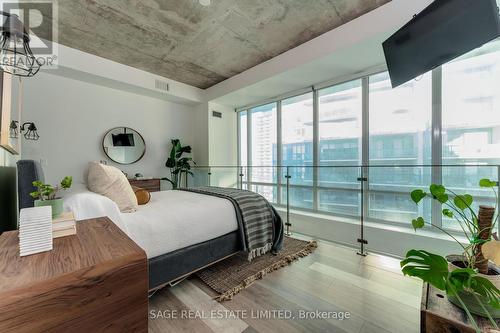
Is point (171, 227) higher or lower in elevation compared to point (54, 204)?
lower

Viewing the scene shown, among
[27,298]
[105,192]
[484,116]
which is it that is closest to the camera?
[27,298]

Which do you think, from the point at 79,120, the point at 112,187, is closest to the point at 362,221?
the point at 112,187

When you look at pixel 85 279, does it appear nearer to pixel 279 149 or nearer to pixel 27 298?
pixel 27 298

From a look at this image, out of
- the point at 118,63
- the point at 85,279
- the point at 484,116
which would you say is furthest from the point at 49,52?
the point at 484,116

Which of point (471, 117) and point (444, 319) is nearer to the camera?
point (444, 319)

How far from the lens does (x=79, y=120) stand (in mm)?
3633

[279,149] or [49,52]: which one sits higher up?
[49,52]

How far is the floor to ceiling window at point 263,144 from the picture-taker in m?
4.33

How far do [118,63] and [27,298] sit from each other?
13.5ft

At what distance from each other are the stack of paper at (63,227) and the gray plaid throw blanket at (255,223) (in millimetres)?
1403

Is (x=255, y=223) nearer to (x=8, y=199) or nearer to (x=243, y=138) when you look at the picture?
(x=8, y=199)

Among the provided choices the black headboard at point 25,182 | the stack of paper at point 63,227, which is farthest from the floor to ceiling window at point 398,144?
the black headboard at point 25,182

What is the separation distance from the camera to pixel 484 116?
100.0 inches

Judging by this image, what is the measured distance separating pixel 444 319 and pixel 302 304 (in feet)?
3.41
